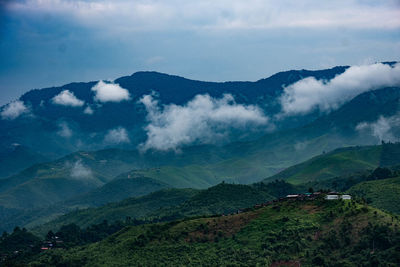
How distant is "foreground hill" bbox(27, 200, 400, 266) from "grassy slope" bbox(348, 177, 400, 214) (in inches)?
1376

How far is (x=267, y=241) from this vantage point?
122 metres

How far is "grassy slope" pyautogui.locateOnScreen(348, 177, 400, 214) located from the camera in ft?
532

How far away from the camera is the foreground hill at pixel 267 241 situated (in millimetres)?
108306

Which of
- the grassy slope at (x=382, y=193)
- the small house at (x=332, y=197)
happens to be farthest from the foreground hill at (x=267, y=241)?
the grassy slope at (x=382, y=193)

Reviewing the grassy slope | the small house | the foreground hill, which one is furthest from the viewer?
the grassy slope

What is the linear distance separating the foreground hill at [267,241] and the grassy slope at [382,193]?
34963 millimetres

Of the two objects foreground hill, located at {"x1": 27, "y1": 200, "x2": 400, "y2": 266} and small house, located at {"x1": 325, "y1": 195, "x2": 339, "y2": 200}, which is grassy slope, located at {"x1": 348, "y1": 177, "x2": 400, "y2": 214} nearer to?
small house, located at {"x1": 325, "y1": 195, "x2": 339, "y2": 200}

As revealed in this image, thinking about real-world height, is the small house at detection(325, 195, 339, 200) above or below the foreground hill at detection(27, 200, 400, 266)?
above

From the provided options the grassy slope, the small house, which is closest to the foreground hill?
the small house

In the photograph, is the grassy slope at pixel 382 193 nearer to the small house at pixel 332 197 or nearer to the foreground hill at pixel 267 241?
the small house at pixel 332 197

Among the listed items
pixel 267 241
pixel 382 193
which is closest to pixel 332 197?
pixel 267 241

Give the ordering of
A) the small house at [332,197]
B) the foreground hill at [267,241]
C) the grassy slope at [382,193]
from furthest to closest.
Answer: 1. the grassy slope at [382,193]
2. the small house at [332,197]
3. the foreground hill at [267,241]

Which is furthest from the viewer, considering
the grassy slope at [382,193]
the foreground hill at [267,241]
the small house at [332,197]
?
the grassy slope at [382,193]

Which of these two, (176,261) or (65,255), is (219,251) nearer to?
(176,261)
